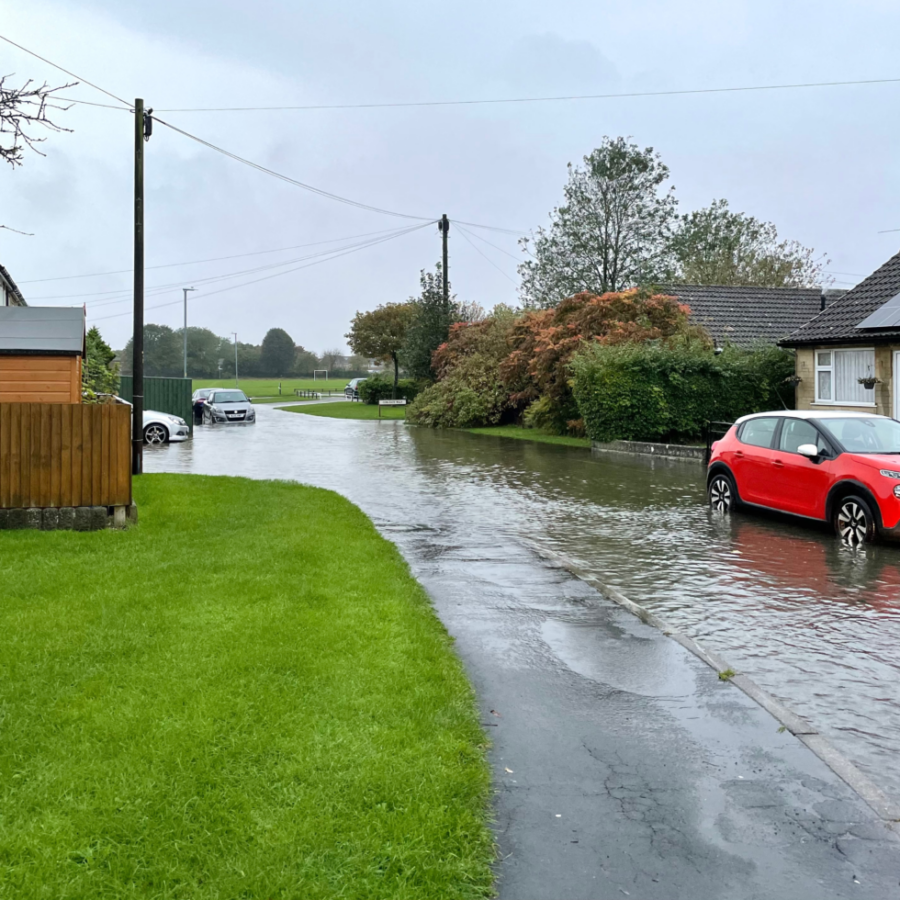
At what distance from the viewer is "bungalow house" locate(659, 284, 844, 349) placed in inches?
1393

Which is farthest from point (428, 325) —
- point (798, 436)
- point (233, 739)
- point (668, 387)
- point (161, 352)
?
point (161, 352)

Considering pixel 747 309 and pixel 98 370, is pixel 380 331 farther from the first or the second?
pixel 98 370

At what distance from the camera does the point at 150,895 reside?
11.1ft

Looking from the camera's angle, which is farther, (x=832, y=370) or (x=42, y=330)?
(x=832, y=370)

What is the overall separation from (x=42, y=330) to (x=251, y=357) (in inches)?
5242

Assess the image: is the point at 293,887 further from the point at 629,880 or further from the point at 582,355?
the point at 582,355

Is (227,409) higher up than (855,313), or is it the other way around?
(855,313)

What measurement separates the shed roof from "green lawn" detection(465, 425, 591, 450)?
53.0 ft

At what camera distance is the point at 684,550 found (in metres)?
11.3

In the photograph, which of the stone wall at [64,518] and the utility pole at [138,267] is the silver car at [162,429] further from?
the stone wall at [64,518]

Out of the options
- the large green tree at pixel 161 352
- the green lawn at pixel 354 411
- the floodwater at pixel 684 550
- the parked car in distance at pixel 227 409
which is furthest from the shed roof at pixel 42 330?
the large green tree at pixel 161 352

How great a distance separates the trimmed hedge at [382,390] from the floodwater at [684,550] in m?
36.8

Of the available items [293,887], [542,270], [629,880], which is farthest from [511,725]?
[542,270]

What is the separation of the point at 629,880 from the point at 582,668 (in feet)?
9.43
